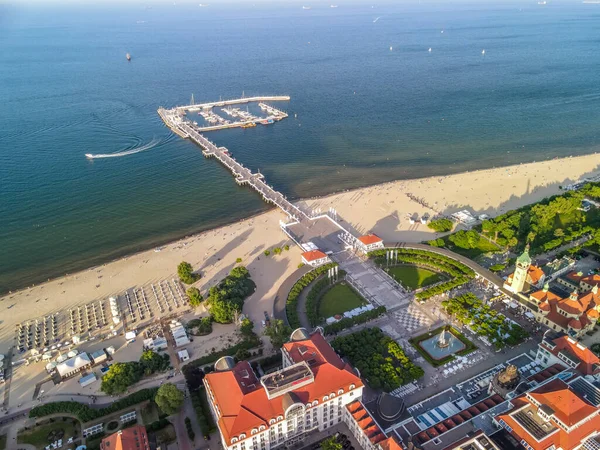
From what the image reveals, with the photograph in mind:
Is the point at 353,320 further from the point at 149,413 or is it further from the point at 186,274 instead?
the point at 186,274

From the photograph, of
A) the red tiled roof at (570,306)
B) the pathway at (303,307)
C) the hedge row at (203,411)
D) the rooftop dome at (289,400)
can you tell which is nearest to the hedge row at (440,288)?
the red tiled roof at (570,306)

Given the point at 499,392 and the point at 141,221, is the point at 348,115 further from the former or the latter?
the point at 499,392

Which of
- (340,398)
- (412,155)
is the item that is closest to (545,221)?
(412,155)

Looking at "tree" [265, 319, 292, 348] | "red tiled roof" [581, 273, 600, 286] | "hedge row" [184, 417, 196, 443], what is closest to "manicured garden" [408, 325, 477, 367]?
"tree" [265, 319, 292, 348]

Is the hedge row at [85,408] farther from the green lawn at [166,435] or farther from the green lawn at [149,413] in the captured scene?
Answer: the green lawn at [166,435]

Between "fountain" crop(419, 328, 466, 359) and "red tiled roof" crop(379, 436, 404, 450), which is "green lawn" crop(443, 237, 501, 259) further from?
"red tiled roof" crop(379, 436, 404, 450)

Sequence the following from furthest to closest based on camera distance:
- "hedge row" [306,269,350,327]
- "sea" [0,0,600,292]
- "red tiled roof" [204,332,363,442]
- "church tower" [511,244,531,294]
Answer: "sea" [0,0,600,292] < "hedge row" [306,269,350,327] < "church tower" [511,244,531,294] < "red tiled roof" [204,332,363,442]
